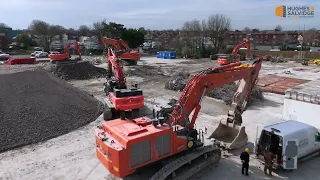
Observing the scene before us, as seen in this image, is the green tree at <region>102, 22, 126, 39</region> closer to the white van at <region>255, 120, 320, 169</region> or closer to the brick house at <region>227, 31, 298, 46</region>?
the brick house at <region>227, 31, 298, 46</region>

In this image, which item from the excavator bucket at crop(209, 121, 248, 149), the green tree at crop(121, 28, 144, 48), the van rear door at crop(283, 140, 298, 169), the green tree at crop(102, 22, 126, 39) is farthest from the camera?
the green tree at crop(121, 28, 144, 48)

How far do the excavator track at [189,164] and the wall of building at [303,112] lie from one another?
5597 millimetres

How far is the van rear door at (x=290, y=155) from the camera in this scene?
8.91 metres

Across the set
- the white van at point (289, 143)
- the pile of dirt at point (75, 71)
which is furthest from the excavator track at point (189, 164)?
the pile of dirt at point (75, 71)

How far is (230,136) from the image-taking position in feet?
36.9

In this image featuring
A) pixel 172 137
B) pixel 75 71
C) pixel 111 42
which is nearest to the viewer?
pixel 172 137

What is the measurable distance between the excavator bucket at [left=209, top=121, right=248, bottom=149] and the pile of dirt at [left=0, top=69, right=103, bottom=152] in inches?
266

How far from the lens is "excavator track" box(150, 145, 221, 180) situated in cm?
807

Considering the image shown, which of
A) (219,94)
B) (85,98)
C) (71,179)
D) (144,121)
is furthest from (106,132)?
(219,94)

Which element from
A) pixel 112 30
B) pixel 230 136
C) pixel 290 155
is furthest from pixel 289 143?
pixel 112 30

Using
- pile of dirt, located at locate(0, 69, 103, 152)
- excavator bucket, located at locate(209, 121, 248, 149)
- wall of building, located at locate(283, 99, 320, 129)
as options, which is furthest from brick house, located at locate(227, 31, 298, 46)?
excavator bucket, located at locate(209, 121, 248, 149)

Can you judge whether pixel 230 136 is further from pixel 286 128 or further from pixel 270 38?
pixel 270 38

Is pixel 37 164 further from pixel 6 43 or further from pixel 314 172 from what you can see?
pixel 6 43

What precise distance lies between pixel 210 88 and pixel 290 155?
330 centimetres
